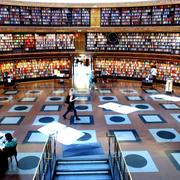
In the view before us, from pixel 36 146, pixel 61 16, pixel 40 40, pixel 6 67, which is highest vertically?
pixel 61 16

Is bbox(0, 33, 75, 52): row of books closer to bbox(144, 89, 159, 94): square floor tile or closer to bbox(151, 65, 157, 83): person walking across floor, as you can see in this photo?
bbox(151, 65, 157, 83): person walking across floor

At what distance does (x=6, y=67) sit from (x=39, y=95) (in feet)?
11.7

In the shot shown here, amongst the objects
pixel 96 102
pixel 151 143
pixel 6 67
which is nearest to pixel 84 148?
pixel 151 143

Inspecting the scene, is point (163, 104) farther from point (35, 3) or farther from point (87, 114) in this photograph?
point (35, 3)

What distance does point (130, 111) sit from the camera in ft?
37.8

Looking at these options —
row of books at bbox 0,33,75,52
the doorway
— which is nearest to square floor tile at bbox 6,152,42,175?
the doorway

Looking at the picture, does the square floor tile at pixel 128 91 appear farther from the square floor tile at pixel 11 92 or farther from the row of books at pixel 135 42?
the square floor tile at pixel 11 92

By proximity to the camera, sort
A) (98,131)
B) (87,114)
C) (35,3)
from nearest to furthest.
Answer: (98,131), (87,114), (35,3)

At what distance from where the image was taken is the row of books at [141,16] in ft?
51.1

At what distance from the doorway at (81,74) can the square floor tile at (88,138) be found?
6563 mm

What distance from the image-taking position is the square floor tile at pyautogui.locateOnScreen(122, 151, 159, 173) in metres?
6.93

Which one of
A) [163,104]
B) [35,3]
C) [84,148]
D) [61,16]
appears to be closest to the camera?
[84,148]

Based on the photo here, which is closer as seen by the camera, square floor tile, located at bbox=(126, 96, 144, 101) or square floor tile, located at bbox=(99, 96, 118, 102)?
square floor tile, located at bbox=(99, 96, 118, 102)

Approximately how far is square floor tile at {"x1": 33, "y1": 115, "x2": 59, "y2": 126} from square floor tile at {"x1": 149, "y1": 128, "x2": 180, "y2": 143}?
3.81 m
